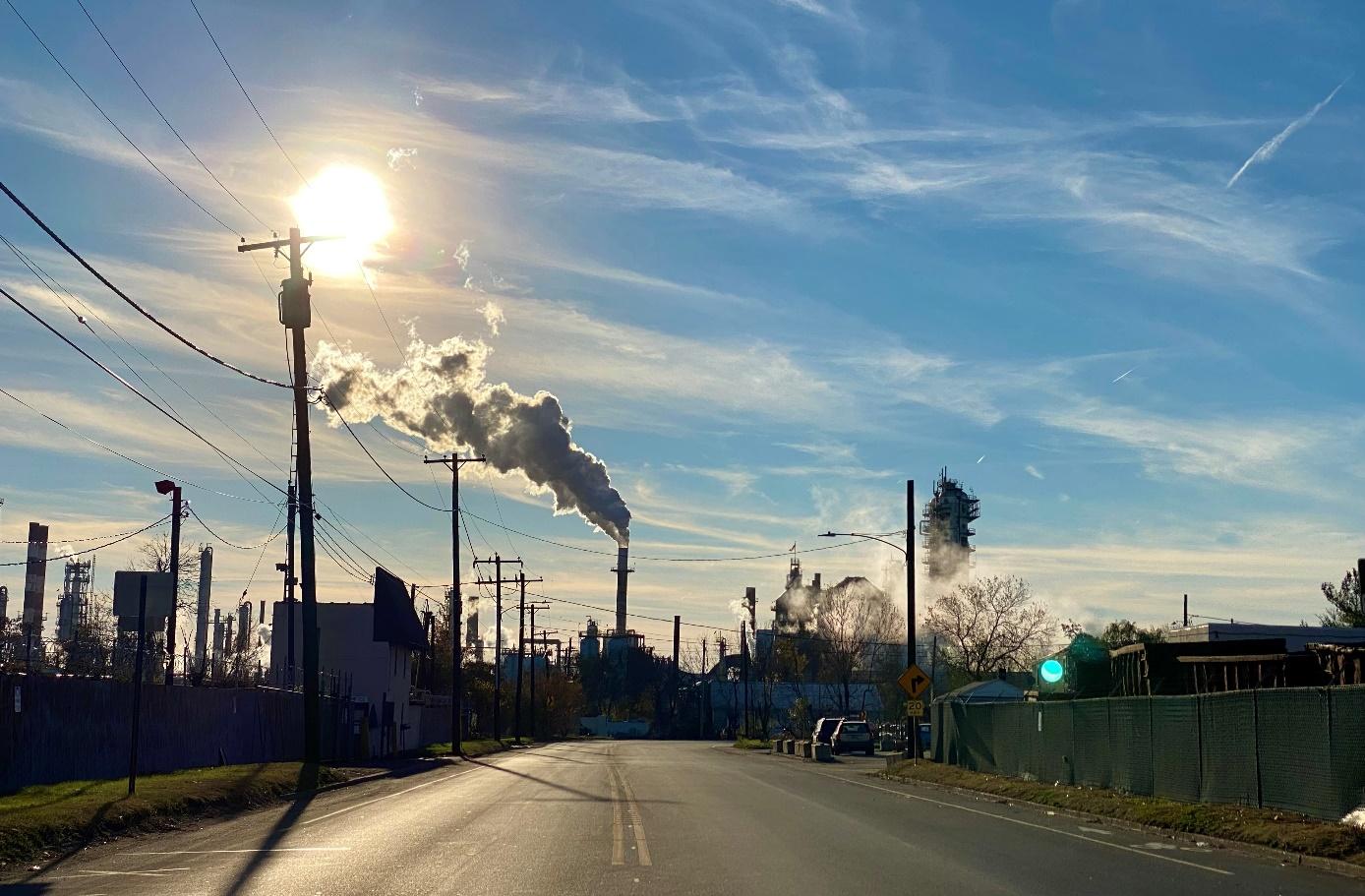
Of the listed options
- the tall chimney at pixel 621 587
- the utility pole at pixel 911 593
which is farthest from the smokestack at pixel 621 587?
the utility pole at pixel 911 593

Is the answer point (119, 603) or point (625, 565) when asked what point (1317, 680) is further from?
point (625, 565)

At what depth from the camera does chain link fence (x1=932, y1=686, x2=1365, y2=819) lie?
18.6 meters

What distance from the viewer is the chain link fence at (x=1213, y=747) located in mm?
18562

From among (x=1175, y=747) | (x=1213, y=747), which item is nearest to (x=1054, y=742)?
(x=1175, y=747)

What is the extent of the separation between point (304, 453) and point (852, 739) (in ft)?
121

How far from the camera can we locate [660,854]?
1566 centimetres

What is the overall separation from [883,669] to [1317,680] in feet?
337

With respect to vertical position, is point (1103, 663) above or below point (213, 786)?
above

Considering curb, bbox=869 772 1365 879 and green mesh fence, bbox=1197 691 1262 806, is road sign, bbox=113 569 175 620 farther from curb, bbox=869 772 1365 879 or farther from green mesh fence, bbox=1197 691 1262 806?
green mesh fence, bbox=1197 691 1262 806

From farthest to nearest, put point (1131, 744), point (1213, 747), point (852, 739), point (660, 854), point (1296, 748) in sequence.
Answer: point (852, 739) → point (1131, 744) → point (1213, 747) → point (1296, 748) → point (660, 854)

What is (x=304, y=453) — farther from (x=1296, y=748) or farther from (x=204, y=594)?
(x=204, y=594)

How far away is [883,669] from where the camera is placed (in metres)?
126

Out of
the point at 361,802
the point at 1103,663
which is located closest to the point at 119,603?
the point at 361,802

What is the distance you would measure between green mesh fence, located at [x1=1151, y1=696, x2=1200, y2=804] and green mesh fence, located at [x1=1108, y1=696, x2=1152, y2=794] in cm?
31
